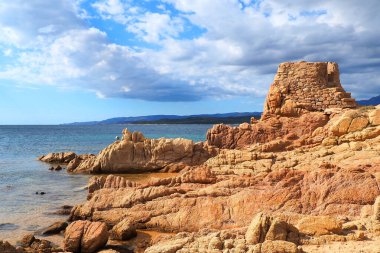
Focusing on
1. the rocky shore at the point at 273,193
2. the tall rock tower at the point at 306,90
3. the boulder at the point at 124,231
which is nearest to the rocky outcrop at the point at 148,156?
the rocky shore at the point at 273,193

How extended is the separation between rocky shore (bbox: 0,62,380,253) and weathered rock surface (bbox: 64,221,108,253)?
1.5 inches

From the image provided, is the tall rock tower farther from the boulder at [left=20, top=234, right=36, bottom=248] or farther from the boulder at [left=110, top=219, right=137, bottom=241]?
the boulder at [left=20, top=234, right=36, bottom=248]

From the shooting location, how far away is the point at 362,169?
17109 mm

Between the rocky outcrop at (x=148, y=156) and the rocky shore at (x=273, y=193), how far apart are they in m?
1.86

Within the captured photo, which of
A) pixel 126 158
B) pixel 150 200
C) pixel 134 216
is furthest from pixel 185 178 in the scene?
pixel 126 158

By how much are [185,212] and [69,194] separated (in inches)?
528

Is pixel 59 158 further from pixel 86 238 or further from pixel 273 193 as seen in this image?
pixel 273 193

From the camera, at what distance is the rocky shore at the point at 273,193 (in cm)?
1144

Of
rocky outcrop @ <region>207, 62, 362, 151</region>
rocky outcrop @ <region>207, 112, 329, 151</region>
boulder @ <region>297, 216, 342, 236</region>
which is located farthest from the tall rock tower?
boulder @ <region>297, 216, 342, 236</region>

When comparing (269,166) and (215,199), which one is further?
(269,166)

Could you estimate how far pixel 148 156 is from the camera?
127 feet

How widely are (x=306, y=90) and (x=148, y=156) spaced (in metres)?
16.3

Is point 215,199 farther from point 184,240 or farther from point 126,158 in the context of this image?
point 126,158

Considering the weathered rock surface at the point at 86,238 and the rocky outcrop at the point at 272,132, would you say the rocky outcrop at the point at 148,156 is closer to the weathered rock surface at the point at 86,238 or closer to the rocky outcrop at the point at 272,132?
the rocky outcrop at the point at 272,132
